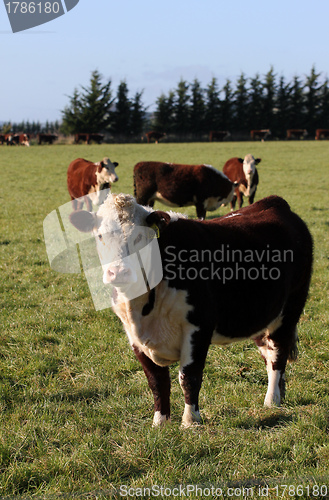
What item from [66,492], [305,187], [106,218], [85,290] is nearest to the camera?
[66,492]

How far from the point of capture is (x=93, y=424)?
3.18 m

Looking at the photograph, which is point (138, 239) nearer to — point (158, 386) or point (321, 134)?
point (158, 386)

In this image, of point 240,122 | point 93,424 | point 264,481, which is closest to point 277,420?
point 264,481

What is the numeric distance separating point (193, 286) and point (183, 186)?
26.3 feet

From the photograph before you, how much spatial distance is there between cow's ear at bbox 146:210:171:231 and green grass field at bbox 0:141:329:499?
1297 millimetres

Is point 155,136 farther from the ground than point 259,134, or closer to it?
closer to it

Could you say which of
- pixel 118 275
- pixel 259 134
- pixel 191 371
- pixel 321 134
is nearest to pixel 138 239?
pixel 118 275

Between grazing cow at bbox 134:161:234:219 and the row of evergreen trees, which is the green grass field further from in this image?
the row of evergreen trees

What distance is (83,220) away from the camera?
3055mm

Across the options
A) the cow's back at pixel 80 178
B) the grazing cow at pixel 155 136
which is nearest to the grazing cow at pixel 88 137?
the grazing cow at pixel 155 136

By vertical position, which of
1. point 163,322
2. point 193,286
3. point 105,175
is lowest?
point 163,322

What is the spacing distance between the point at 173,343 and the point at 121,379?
1.19 metres

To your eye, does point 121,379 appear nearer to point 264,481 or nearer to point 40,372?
point 40,372

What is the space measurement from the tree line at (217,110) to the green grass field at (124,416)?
193ft
